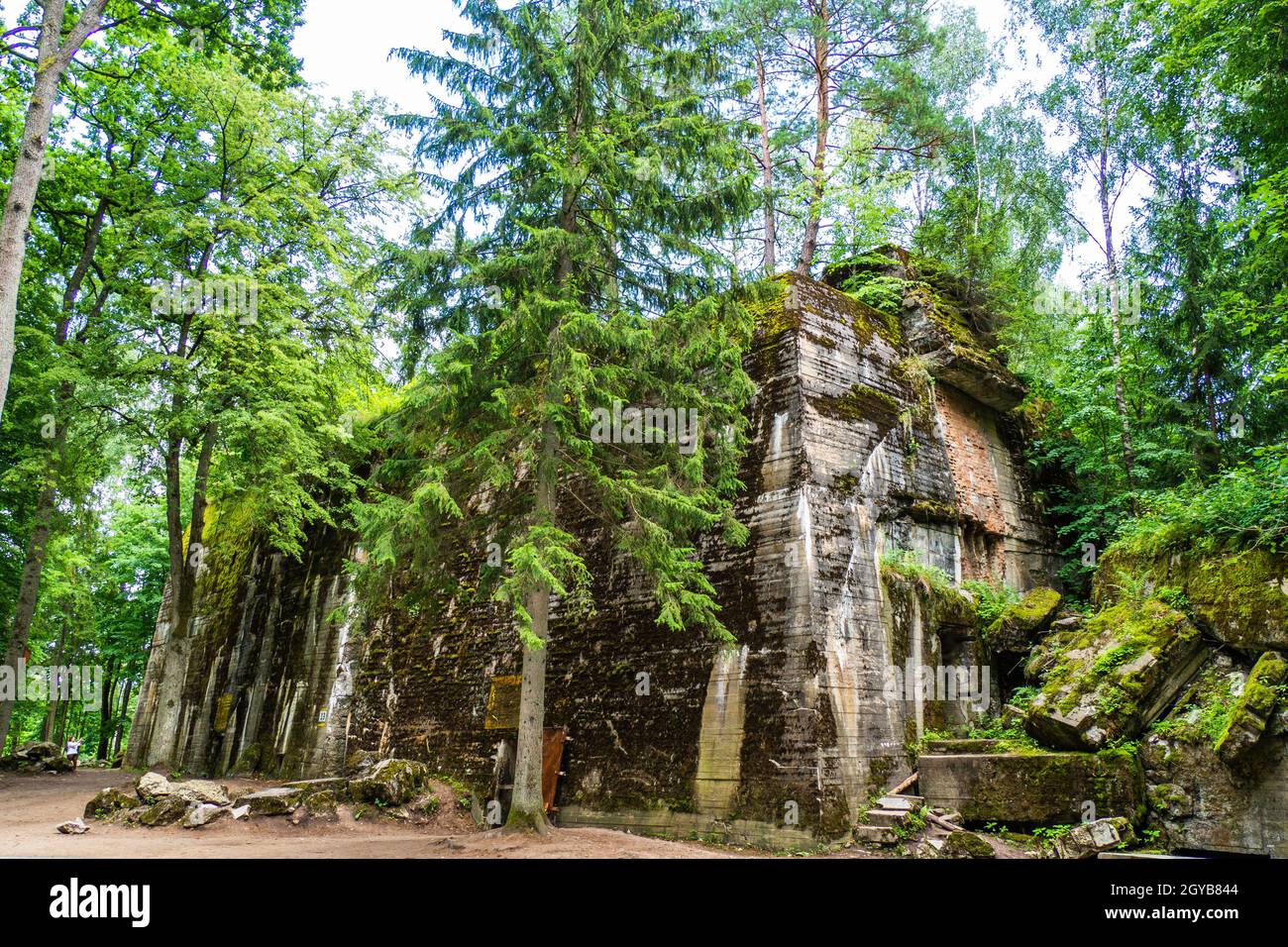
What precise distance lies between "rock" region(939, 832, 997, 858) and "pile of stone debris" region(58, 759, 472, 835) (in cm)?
736

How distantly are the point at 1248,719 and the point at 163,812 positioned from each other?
1289cm

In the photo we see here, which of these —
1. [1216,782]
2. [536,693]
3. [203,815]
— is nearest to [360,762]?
[203,815]

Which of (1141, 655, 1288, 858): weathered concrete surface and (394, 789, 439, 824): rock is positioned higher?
(1141, 655, 1288, 858): weathered concrete surface

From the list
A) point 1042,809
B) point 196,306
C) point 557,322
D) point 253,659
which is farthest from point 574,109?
point 253,659

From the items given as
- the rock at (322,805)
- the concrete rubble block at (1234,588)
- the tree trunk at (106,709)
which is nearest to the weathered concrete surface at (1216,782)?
the concrete rubble block at (1234,588)

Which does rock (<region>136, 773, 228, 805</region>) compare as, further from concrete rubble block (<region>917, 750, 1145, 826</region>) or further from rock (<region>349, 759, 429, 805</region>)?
concrete rubble block (<region>917, 750, 1145, 826</region>)

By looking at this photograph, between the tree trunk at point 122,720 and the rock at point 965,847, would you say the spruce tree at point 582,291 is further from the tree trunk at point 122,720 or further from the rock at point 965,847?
Result: the tree trunk at point 122,720

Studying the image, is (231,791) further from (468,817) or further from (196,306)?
(196,306)

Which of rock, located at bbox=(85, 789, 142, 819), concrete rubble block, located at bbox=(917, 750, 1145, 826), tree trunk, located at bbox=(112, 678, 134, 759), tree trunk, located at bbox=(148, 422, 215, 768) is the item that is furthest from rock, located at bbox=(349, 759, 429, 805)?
tree trunk, located at bbox=(112, 678, 134, 759)

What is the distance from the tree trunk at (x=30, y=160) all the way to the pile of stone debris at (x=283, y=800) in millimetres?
5850

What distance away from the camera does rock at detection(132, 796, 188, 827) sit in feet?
36.0

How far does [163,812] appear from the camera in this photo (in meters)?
11.1

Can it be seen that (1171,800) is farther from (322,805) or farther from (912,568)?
(322,805)

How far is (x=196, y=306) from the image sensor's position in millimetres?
15500
